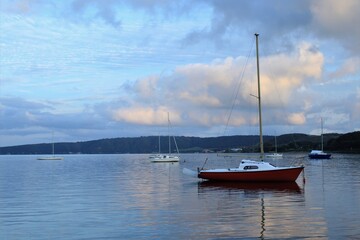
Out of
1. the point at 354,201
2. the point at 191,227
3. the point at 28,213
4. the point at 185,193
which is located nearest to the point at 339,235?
the point at 191,227

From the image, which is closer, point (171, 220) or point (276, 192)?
point (171, 220)

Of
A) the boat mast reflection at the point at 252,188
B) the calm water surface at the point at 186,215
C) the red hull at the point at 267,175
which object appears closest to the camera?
the calm water surface at the point at 186,215

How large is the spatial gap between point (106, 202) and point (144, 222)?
11865mm

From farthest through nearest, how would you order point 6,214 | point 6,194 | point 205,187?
point 205,187
point 6,194
point 6,214

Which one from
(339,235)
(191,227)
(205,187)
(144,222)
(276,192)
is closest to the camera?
(339,235)

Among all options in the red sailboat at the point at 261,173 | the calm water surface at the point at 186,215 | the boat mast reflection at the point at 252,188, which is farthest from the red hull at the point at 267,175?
the calm water surface at the point at 186,215

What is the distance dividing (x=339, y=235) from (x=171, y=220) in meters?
9.92

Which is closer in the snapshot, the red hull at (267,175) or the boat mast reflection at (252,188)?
the boat mast reflection at (252,188)

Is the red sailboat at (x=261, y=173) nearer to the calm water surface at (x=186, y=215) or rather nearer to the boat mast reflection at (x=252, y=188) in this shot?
the boat mast reflection at (x=252, y=188)

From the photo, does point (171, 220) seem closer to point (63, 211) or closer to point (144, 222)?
point (144, 222)

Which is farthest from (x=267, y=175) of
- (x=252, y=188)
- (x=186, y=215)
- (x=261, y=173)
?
(x=186, y=215)

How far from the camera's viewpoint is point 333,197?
39.3 metres

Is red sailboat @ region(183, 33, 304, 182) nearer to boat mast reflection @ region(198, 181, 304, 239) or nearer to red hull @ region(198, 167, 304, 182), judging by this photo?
red hull @ region(198, 167, 304, 182)

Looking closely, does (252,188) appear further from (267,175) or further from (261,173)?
(267,175)
